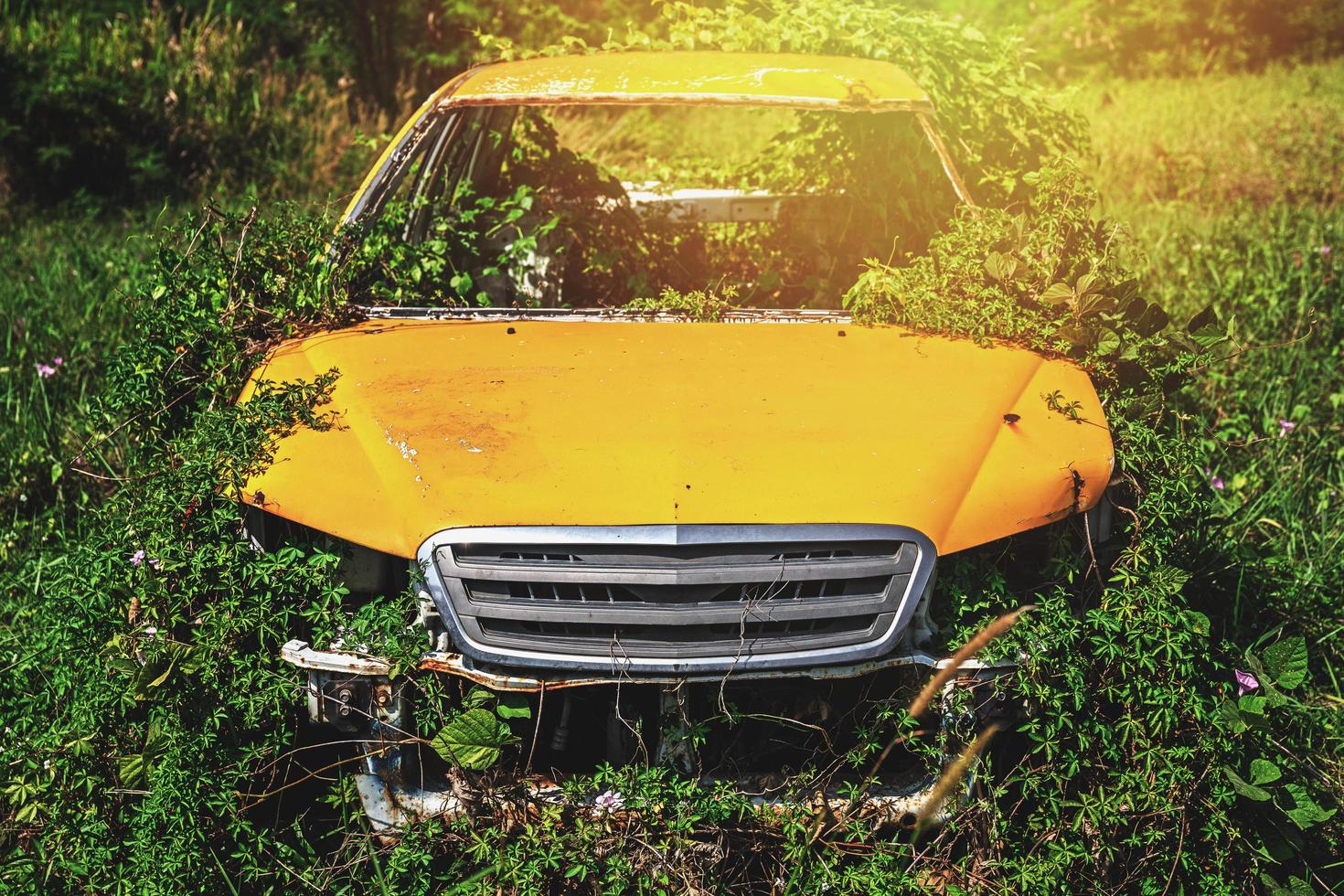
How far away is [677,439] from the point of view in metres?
2.61

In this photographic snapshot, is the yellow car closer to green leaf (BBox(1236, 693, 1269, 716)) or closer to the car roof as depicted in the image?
green leaf (BBox(1236, 693, 1269, 716))

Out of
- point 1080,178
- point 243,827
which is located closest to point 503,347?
point 243,827

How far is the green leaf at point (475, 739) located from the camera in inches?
95.6

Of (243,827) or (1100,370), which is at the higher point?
(1100,370)

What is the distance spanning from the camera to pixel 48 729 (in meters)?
2.92

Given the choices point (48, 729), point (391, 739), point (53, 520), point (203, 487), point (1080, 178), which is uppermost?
point (1080, 178)

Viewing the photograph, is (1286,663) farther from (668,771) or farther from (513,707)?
(513,707)

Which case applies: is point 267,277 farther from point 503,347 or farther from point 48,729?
point 48,729

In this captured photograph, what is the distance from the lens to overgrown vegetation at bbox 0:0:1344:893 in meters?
2.49

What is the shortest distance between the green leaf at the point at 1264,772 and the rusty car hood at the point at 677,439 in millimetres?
716

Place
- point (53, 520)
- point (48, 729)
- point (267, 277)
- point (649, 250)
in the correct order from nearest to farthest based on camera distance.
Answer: point (48, 729) → point (267, 277) → point (53, 520) → point (649, 250)

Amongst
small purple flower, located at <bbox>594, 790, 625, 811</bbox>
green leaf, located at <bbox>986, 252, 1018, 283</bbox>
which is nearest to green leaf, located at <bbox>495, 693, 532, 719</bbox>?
small purple flower, located at <bbox>594, 790, 625, 811</bbox>

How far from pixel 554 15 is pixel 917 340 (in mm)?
7144

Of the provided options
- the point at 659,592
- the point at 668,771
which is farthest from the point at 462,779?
the point at 659,592
